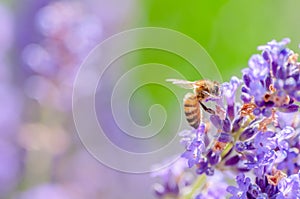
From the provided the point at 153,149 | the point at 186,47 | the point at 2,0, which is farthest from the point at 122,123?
the point at 2,0

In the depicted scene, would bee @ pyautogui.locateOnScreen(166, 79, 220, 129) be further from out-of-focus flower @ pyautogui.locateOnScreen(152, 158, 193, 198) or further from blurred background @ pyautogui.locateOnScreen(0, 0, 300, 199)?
blurred background @ pyautogui.locateOnScreen(0, 0, 300, 199)

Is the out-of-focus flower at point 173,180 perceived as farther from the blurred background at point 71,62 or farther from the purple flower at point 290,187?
the blurred background at point 71,62

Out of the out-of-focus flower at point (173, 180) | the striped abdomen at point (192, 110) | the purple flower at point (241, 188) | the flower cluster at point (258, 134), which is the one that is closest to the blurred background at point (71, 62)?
the out-of-focus flower at point (173, 180)

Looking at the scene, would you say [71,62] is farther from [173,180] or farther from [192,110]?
[192,110]

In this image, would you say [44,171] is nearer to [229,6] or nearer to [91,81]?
[91,81]

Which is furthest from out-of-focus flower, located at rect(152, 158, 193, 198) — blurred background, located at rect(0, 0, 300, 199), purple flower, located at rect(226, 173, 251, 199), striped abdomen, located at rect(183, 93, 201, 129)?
blurred background, located at rect(0, 0, 300, 199)

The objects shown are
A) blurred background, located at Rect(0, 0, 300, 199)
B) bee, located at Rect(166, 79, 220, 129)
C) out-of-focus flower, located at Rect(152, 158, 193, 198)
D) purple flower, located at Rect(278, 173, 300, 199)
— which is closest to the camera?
purple flower, located at Rect(278, 173, 300, 199)
